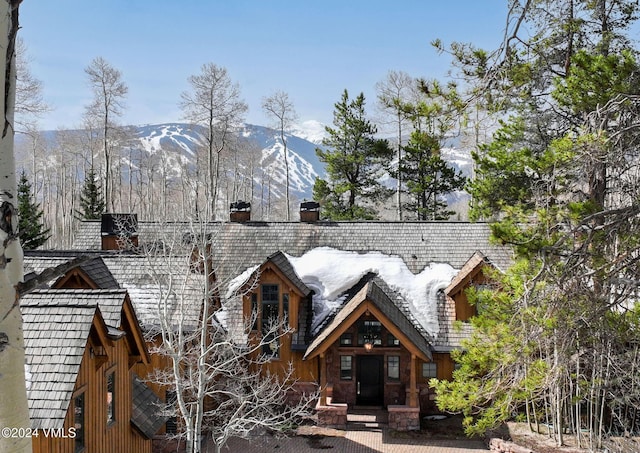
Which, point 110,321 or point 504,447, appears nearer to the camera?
point 110,321

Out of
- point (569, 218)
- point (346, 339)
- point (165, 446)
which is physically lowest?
point (165, 446)

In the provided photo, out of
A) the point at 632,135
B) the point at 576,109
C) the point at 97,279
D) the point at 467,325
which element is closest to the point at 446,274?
the point at 467,325

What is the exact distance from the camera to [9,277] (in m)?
2.62

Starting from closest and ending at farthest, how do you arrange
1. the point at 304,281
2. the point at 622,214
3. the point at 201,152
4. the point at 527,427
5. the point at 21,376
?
the point at 21,376 < the point at 622,214 < the point at 527,427 < the point at 304,281 < the point at 201,152

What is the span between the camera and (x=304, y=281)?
1891cm

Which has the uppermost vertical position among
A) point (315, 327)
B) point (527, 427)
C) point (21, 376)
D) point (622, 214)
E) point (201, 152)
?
point (201, 152)

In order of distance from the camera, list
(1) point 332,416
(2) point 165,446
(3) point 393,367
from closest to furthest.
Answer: (2) point 165,446
(1) point 332,416
(3) point 393,367

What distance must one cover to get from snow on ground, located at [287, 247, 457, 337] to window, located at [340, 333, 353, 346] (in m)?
1.08

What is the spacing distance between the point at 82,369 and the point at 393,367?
10.9m

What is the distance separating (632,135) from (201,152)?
139 feet

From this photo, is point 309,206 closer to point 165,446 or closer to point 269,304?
point 269,304

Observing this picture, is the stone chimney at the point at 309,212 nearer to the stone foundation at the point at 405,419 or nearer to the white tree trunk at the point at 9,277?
the stone foundation at the point at 405,419

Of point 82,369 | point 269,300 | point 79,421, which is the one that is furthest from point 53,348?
point 269,300

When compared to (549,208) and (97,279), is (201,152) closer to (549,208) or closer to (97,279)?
(97,279)
